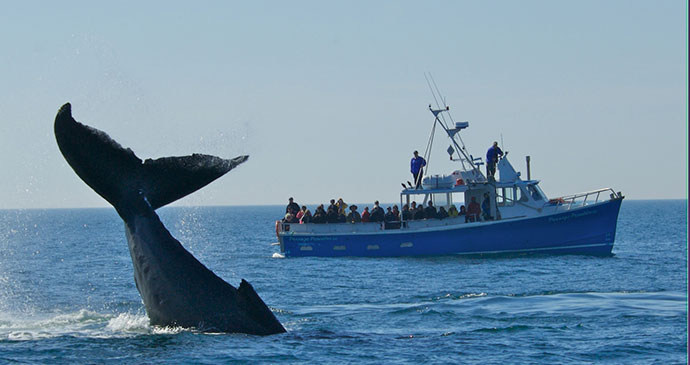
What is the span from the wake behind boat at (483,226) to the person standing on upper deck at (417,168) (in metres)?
0.35

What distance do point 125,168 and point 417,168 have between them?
23.4 meters

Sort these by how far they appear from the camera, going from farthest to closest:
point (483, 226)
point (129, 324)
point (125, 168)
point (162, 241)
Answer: point (483, 226) < point (129, 324) < point (162, 241) < point (125, 168)

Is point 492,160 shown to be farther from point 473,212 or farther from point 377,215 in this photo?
point 377,215

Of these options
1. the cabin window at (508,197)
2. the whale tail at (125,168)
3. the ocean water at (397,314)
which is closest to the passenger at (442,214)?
the ocean water at (397,314)

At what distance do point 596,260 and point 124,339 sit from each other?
20.7 m

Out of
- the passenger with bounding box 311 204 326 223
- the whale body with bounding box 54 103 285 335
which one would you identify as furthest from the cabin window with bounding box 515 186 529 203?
the whale body with bounding box 54 103 285 335

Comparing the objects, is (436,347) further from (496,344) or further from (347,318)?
(347,318)

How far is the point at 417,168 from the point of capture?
35.9m

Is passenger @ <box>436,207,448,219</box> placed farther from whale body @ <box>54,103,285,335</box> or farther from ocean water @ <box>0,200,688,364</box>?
whale body @ <box>54,103,285,335</box>

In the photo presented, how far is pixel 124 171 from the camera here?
43.0 ft

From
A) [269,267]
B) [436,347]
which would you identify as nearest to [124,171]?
[436,347]

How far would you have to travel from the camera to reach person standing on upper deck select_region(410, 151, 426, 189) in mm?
35625

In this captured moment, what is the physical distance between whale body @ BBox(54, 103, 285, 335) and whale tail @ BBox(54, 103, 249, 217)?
0.01m

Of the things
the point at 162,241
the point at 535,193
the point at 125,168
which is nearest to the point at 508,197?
the point at 535,193
